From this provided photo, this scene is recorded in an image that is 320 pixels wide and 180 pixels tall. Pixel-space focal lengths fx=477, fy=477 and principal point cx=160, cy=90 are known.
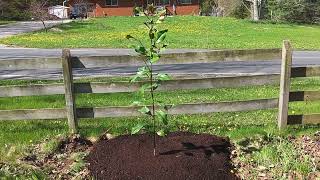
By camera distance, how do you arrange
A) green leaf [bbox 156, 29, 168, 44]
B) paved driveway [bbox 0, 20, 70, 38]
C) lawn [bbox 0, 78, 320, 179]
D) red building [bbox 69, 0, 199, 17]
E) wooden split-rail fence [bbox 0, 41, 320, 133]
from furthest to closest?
red building [bbox 69, 0, 199, 17] → paved driveway [bbox 0, 20, 70, 38] → wooden split-rail fence [bbox 0, 41, 320, 133] → lawn [bbox 0, 78, 320, 179] → green leaf [bbox 156, 29, 168, 44]

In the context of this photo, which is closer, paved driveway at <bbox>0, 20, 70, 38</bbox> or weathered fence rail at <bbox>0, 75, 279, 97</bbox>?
weathered fence rail at <bbox>0, 75, 279, 97</bbox>

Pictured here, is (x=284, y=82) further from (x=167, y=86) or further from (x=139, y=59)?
(x=139, y=59)

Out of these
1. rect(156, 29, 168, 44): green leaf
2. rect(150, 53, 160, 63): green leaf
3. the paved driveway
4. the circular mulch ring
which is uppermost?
rect(156, 29, 168, 44): green leaf

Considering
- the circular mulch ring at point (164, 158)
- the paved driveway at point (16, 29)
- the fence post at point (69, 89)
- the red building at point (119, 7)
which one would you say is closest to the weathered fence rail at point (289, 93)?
the circular mulch ring at point (164, 158)

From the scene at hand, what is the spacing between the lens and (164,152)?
5.66m

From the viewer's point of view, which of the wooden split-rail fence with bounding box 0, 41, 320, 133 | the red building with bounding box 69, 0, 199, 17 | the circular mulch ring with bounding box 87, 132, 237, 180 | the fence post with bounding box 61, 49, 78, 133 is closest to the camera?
the circular mulch ring with bounding box 87, 132, 237, 180

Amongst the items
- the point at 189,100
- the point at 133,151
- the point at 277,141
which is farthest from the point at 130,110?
the point at 189,100

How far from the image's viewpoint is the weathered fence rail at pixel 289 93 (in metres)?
6.61

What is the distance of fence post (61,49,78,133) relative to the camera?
256 inches

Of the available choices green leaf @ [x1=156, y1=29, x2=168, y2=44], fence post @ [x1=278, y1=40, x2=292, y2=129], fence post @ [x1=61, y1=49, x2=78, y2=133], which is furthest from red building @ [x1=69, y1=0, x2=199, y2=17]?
green leaf @ [x1=156, y1=29, x2=168, y2=44]

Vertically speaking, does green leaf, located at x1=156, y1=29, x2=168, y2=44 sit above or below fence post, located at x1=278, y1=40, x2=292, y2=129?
above

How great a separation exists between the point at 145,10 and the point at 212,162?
190 cm

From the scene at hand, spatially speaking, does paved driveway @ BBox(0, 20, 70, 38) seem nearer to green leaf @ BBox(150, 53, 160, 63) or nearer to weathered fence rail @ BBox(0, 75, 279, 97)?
weathered fence rail @ BBox(0, 75, 279, 97)

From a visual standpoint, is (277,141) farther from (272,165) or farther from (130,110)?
(130,110)
